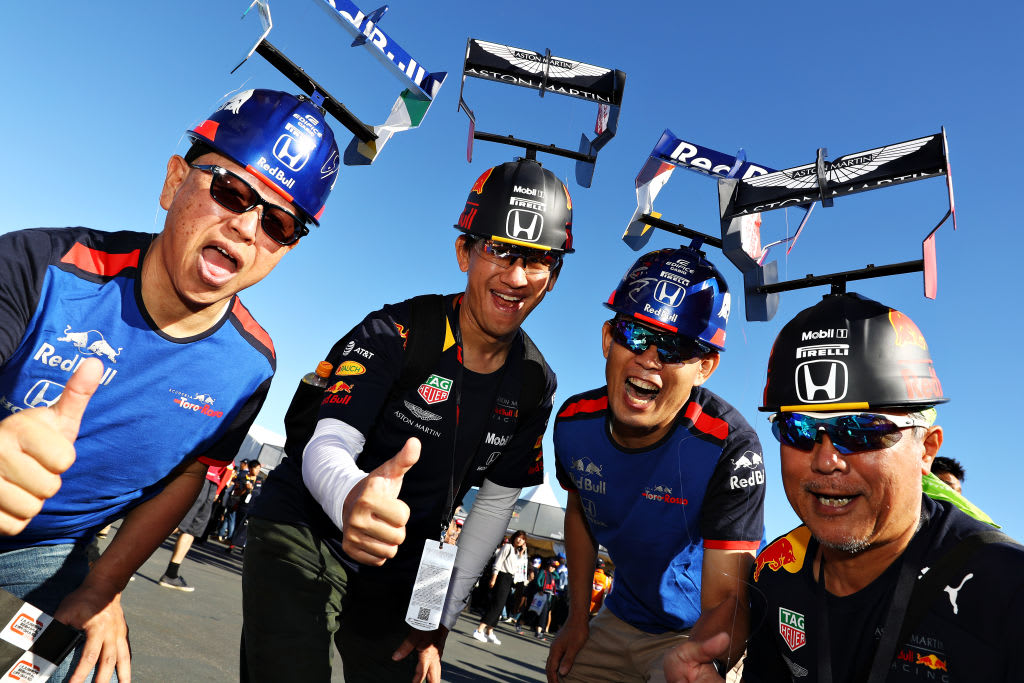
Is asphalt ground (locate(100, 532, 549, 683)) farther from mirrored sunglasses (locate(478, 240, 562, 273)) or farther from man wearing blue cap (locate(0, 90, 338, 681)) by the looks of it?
mirrored sunglasses (locate(478, 240, 562, 273))

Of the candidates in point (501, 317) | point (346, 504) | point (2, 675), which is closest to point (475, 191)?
point (501, 317)

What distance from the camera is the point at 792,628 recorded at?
296 centimetres

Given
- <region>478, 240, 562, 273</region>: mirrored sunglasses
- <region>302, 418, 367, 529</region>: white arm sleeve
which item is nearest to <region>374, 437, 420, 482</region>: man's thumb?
<region>302, 418, 367, 529</region>: white arm sleeve

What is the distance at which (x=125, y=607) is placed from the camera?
302 inches

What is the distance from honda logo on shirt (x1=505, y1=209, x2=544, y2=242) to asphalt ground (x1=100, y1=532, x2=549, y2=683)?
4343 millimetres

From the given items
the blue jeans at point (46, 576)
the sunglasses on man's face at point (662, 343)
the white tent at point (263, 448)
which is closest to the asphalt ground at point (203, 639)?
the blue jeans at point (46, 576)

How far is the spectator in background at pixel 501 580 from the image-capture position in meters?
16.1

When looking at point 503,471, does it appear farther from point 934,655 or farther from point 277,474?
point 934,655

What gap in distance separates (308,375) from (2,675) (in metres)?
1.79

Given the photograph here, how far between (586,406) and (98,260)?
111 inches

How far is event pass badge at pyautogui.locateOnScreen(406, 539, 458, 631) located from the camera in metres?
2.85

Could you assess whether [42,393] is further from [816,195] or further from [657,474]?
[816,195]

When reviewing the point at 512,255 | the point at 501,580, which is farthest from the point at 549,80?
the point at 501,580

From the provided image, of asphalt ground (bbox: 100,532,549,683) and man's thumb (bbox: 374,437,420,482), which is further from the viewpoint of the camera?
asphalt ground (bbox: 100,532,549,683)
